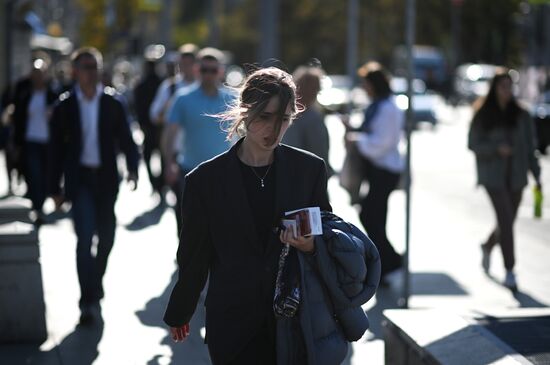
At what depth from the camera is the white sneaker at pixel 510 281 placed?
10.3 metres

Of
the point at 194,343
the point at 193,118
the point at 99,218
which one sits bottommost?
the point at 194,343

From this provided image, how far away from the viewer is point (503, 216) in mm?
10570

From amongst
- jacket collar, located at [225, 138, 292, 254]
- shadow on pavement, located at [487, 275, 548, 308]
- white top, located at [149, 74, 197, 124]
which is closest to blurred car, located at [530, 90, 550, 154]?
white top, located at [149, 74, 197, 124]

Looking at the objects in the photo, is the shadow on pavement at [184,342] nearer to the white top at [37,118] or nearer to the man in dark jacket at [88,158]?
the man in dark jacket at [88,158]

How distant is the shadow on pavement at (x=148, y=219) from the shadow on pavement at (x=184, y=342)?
456cm

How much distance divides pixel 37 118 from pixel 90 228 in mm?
6173

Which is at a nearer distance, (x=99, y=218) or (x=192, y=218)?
(x=192, y=218)

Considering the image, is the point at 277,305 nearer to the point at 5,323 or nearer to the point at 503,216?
the point at 5,323

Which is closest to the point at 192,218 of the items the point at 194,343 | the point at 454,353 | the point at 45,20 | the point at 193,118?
the point at 454,353

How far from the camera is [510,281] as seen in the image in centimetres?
1034

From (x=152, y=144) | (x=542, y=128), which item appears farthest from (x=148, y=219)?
(x=542, y=128)

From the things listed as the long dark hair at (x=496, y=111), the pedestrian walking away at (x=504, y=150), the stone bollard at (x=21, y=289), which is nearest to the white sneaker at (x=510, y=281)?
the pedestrian walking away at (x=504, y=150)

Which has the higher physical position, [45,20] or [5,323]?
[45,20]

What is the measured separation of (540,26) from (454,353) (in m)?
30.5
